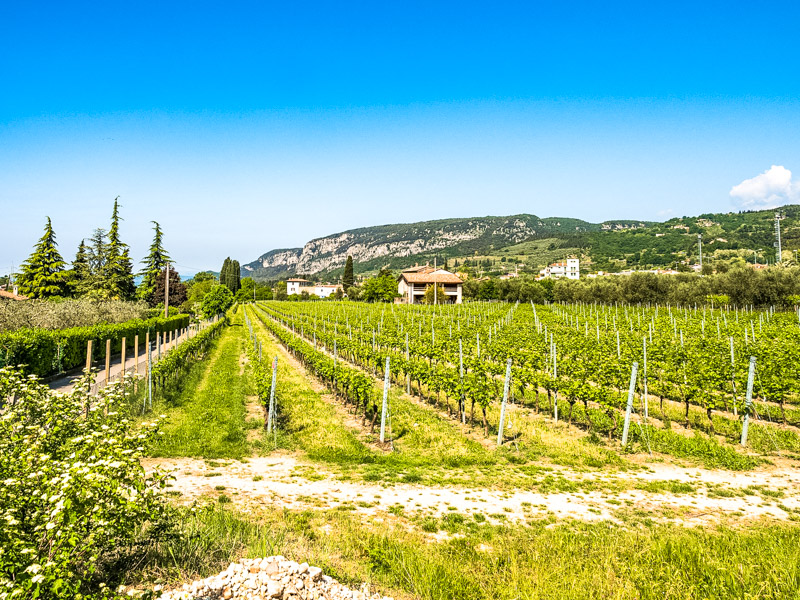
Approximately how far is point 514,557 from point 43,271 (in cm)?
4696

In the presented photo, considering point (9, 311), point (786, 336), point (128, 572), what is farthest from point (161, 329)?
point (786, 336)

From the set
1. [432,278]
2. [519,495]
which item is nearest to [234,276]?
[432,278]

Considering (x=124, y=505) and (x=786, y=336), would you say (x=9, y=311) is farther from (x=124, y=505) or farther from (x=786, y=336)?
(x=786, y=336)

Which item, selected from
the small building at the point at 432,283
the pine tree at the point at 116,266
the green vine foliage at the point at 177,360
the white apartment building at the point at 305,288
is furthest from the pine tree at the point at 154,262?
the white apartment building at the point at 305,288

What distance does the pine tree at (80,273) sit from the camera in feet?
138

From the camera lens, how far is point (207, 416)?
12.9 m

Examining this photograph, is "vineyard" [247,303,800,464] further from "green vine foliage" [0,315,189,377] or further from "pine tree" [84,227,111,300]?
"pine tree" [84,227,111,300]

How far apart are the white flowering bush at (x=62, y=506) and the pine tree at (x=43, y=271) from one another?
141 feet

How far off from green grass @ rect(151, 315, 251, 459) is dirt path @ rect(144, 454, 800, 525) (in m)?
0.82

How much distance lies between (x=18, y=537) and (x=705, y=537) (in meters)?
7.60

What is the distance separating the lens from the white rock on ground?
3990 mm

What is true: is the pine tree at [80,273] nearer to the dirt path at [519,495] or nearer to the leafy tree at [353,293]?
the dirt path at [519,495]

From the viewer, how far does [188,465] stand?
9258 mm

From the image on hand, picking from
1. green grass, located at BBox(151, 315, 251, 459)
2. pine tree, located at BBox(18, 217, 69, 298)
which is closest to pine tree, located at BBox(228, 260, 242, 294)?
pine tree, located at BBox(18, 217, 69, 298)
